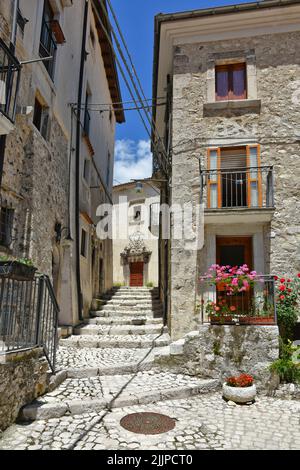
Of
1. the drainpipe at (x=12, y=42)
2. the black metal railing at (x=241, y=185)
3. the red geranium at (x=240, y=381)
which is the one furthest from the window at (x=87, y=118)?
the red geranium at (x=240, y=381)

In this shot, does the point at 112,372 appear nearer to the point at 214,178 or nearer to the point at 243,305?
the point at 243,305

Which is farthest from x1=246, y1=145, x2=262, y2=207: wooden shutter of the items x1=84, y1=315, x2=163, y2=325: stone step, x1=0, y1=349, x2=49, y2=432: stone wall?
x1=0, y1=349, x2=49, y2=432: stone wall

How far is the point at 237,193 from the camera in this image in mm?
9758

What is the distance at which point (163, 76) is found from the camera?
39.8 feet

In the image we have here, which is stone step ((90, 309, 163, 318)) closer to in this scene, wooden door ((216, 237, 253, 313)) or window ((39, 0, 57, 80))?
wooden door ((216, 237, 253, 313))

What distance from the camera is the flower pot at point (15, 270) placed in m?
3.97

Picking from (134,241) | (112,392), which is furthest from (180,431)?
(134,241)

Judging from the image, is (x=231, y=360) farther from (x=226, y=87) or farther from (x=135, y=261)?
(x=135, y=261)

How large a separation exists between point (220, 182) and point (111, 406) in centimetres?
633

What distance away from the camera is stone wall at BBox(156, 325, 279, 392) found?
245 inches

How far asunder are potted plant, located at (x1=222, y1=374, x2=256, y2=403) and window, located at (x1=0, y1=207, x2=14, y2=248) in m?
4.78

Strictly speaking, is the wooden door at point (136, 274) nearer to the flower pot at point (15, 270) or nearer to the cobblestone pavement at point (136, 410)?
the cobblestone pavement at point (136, 410)

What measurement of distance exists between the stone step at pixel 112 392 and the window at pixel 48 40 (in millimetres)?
7792

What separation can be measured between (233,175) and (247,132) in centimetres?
125
